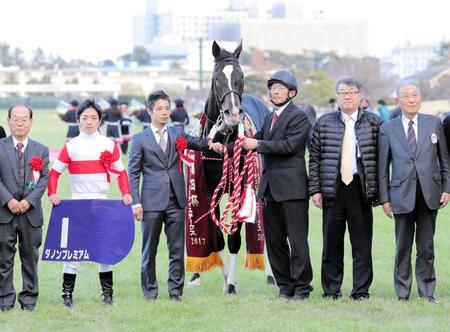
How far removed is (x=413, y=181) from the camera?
8508 mm

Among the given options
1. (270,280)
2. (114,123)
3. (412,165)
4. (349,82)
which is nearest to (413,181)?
(412,165)

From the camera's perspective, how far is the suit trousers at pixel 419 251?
339 inches

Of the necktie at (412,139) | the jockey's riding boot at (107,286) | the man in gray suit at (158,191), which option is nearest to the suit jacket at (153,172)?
the man in gray suit at (158,191)

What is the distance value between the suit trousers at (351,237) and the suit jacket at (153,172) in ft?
4.21

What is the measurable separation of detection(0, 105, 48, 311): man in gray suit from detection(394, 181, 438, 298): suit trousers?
2.93 m

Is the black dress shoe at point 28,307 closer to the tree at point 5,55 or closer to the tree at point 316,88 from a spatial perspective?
the tree at point 316,88

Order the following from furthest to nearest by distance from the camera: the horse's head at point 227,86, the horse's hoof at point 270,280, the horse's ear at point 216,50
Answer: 1. the horse's hoof at point 270,280
2. the horse's ear at point 216,50
3. the horse's head at point 227,86

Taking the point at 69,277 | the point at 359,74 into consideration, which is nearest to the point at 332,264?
the point at 69,277

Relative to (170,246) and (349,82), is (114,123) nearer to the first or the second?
(170,246)

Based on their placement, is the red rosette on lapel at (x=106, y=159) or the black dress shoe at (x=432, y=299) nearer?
the red rosette on lapel at (x=106, y=159)

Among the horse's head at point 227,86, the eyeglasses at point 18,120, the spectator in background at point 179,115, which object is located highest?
the horse's head at point 227,86

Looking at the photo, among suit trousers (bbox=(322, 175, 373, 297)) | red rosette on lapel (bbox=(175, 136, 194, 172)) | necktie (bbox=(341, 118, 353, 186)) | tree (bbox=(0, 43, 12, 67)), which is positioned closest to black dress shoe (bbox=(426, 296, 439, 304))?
suit trousers (bbox=(322, 175, 373, 297))

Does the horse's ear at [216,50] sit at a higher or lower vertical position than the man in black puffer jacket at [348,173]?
higher

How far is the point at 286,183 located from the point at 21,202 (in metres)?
2.18
